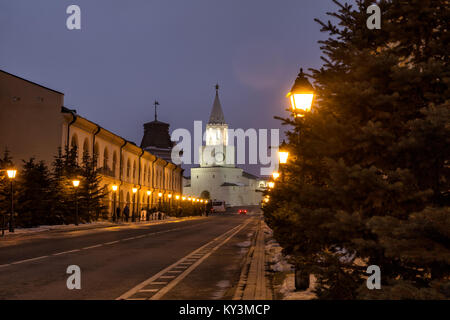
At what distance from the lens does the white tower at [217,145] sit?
165125 mm

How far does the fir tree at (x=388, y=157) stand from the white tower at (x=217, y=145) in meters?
158

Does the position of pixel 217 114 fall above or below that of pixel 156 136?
above

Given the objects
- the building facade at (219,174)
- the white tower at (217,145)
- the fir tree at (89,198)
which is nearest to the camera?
the fir tree at (89,198)

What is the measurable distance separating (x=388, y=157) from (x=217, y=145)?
530 ft

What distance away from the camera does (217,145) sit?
546ft

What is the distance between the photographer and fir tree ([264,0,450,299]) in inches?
156

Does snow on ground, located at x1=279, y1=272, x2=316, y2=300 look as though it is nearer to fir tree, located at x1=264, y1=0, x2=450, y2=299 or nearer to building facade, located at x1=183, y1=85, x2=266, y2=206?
fir tree, located at x1=264, y1=0, x2=450, y2=299

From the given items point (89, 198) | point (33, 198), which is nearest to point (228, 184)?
point (89, 198)

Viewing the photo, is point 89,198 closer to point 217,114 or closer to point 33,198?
point 33,198

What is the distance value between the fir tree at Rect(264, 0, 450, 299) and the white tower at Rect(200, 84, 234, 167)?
158m

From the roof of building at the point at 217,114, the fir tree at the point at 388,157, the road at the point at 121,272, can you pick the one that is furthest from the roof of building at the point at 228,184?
the fir tree at the point at 388,157

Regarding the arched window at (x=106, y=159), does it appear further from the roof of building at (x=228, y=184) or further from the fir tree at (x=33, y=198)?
the roof of building at (x=228, y=184)

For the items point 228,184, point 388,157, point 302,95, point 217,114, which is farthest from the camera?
point 217,114

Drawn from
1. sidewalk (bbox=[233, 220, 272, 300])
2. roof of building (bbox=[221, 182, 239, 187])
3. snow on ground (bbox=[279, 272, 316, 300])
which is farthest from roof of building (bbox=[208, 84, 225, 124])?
snow on ground (bbox=[279, 272, 316, 300])
